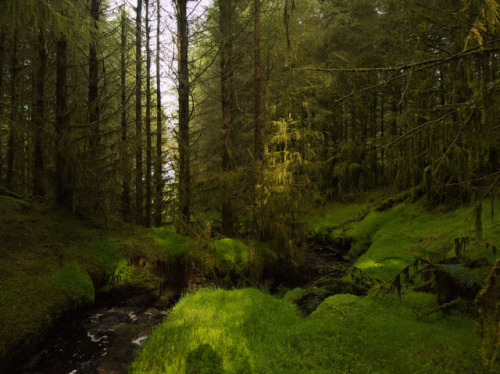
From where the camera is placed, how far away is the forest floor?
2875mm

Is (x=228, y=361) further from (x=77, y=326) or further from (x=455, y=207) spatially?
(x=455, y=207)

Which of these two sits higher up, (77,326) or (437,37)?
(437,37)

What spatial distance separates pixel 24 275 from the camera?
175 inches

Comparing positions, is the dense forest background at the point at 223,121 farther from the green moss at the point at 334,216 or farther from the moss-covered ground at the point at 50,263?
the green moss at the point at 334,216

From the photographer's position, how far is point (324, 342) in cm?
312

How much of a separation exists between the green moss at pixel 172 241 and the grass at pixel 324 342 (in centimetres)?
384

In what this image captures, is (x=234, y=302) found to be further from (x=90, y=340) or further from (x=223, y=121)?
(x=223, y=121)

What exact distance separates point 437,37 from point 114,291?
1617cm

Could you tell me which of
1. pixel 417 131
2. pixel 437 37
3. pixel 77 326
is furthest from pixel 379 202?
pixel 77 326

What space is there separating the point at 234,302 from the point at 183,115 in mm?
6601

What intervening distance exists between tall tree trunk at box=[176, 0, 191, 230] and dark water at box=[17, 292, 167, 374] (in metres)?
3.48

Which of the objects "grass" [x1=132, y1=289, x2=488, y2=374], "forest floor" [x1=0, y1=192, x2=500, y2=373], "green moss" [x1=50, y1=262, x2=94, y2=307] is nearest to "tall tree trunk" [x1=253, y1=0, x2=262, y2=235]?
"forest floor" [x1=0, y1=192, x2=500, y2=373]

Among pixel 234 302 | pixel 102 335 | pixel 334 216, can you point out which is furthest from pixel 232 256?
pixel 334 216

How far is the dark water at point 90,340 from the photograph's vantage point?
3623 millimetres
